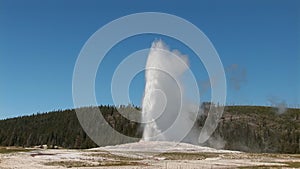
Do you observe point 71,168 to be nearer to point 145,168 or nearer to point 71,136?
point 145,168

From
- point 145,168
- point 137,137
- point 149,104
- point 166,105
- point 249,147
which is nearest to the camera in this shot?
point 145,168

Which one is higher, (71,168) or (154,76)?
(154,76)

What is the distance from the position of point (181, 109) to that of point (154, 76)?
22618 mm

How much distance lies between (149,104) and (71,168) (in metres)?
77.7

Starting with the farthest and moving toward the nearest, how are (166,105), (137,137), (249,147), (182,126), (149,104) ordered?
(249,147) → (137,137) → (182,126) → (166,105) → (149,104)

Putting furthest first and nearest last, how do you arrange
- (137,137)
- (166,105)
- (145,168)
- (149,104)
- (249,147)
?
(249,147) < (137,137) < (166,105) < (149,104) < (145,168)

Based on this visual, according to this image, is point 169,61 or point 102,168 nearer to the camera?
point 102,168

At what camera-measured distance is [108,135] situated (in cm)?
19738

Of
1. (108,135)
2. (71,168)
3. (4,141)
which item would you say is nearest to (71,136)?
(108,135)

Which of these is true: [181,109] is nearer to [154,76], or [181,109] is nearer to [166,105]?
[166,105]

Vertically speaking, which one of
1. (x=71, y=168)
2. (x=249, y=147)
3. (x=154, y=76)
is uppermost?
(x=154, y=76)

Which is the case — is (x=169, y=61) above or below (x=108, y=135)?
above

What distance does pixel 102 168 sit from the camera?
148 feet

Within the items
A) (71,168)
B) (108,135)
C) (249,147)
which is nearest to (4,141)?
(108,135)
